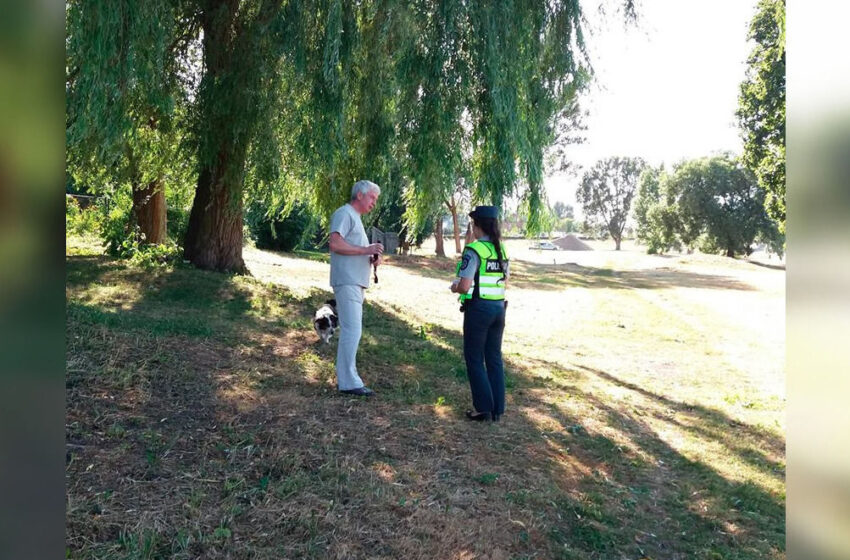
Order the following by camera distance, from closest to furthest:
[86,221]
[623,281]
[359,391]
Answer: [359,391], [86,221], [623,281]

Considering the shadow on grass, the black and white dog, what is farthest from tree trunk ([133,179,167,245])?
the shadow on grass

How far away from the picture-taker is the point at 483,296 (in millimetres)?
5770

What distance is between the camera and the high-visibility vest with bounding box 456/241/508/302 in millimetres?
5746

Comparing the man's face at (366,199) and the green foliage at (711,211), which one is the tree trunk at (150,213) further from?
the green foliage at (711,211)

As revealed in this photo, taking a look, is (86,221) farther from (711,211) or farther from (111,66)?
(711,211)

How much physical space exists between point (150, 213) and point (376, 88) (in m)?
10.1

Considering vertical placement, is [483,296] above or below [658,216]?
below

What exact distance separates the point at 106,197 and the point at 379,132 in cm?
1203

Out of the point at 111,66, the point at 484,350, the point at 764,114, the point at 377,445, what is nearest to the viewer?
the point at 111,66

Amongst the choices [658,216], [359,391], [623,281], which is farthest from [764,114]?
[658,216]

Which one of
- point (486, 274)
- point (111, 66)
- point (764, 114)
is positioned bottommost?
point (486, 274)

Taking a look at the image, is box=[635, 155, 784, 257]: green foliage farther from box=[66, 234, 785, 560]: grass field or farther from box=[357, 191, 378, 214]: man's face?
box=[357, 191, 378, 214]: man's face

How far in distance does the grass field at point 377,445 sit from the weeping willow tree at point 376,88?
1997mm

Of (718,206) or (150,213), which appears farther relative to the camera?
(718,206)
